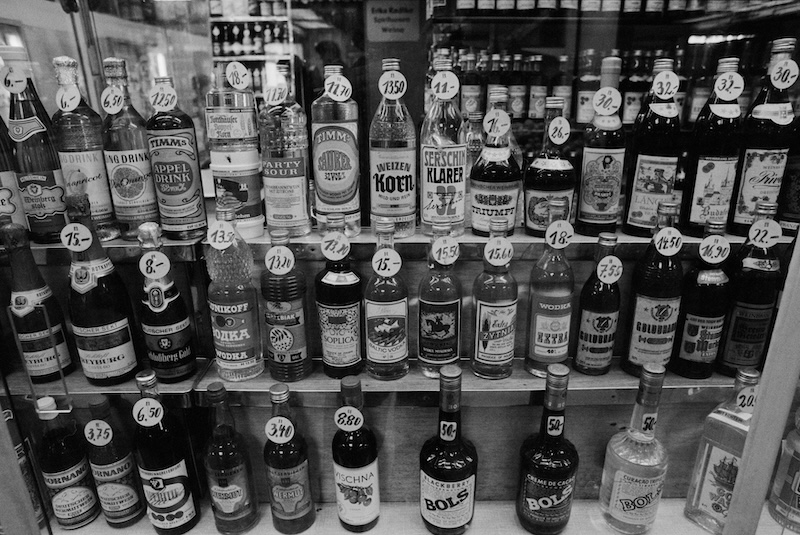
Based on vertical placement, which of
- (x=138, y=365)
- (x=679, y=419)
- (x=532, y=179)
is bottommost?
(x=679, y=419)

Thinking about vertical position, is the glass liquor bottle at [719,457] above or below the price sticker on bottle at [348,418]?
below

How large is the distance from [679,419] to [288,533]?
0.98m

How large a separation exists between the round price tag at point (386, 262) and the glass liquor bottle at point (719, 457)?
736 millimetres

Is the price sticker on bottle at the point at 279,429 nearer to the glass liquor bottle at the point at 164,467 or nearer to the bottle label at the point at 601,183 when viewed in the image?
the glass liquor bottle at the point at 164,467

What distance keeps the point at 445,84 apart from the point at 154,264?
2.33 feet

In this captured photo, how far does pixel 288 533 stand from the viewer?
48.3 inches

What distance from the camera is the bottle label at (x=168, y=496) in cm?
115

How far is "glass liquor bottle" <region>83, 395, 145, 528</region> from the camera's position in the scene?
114 cm

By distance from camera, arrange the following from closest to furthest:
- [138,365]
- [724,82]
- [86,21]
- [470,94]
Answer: [724,82] < [138,365] < [86,21] < [470,94]

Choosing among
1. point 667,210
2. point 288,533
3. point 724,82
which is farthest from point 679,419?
point 288,533

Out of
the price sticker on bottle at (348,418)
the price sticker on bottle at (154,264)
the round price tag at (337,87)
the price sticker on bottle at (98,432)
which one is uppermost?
the round price tag at (337,87)

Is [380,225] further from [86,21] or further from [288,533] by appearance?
[86,21]

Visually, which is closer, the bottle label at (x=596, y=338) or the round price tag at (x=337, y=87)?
the round price tag at (x=337, y=87)

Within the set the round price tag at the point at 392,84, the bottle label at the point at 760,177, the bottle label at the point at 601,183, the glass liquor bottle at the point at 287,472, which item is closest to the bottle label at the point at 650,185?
the bottle label at the point at 601,183
